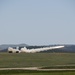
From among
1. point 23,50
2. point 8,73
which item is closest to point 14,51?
point 23,50

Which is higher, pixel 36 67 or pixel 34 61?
pixel 34 61

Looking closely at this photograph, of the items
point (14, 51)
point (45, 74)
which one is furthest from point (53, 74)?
point (14, 51)

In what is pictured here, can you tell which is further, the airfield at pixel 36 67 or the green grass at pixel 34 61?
the green grass at pixel 34 61

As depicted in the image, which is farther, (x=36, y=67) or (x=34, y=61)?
(x=34, y=61)

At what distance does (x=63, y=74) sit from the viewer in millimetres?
44719

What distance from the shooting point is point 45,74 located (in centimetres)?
4531

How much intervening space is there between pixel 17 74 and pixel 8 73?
1.90 metres

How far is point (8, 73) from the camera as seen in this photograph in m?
46.8

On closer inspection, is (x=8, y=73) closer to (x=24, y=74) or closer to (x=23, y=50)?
(x=24, y=74)

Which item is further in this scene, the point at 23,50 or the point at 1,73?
the point at 23,50

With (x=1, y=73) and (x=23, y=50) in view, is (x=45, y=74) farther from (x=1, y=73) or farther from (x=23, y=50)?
(x=23, y=50)

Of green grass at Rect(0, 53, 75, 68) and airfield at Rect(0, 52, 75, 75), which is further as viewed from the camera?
green grass at Rect(0, 53, 75, 68)

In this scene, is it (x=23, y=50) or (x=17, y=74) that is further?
(x=23, y=50)

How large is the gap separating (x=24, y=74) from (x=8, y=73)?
2608 mm
